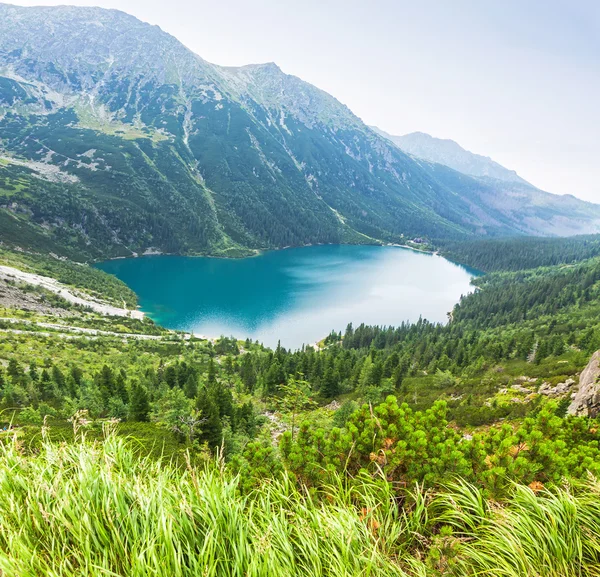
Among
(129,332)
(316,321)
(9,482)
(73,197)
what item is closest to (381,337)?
(316,321)

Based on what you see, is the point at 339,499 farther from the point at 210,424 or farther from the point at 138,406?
the point at 138,406

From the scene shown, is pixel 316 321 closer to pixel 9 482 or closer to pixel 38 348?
pixel 38 348

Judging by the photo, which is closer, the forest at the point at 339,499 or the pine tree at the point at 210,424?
the forest at the point at 339,499

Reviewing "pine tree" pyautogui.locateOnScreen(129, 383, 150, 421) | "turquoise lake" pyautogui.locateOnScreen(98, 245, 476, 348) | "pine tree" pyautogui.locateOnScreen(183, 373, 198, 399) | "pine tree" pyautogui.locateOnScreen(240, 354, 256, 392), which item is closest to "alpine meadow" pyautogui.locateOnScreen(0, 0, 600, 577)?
"pine tree" pyautogui.locateOnScreen(129, 383, 150, 421)

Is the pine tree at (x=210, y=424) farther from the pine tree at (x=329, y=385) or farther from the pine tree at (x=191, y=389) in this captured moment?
the pine tree at (x=329, y=385)

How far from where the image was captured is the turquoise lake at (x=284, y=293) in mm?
85250

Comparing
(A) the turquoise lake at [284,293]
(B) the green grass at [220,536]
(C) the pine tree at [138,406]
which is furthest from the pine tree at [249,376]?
(B) the green grass at [220,536]

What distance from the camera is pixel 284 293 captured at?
110 metres

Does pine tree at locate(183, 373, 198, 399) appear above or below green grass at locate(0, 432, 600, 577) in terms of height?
below

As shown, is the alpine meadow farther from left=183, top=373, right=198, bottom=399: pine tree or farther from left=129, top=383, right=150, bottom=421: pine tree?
left=183, top=373, right=198, bottom=399: pine tree

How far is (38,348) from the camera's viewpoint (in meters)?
46.7

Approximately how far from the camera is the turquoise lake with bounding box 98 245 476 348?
85250mm

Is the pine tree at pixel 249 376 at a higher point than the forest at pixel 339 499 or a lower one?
lower

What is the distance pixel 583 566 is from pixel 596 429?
17.4ft
